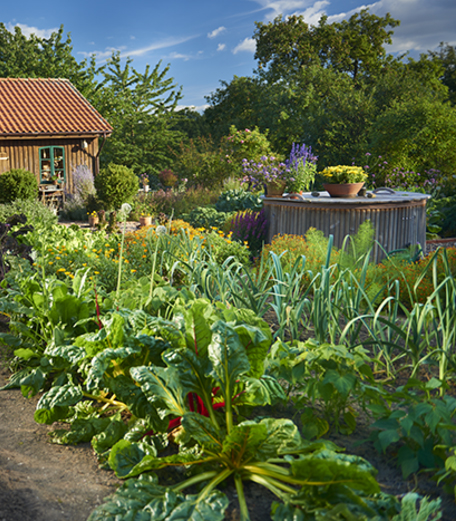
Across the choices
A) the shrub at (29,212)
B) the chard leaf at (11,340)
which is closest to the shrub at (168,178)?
the shrub at (29,212)

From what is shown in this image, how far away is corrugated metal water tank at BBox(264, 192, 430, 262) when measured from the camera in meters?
6.00

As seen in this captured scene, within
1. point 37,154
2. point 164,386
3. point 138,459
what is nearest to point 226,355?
point 164,386

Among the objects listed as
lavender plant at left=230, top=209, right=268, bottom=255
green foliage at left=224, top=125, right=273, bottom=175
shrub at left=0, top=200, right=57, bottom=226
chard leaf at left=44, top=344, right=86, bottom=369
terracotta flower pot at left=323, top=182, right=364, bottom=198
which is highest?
green foliage at left=224, top=125, right=273, bottom=175

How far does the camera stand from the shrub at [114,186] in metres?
12.7

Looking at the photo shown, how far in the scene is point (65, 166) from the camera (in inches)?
606

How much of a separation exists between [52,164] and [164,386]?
1478 centimetres

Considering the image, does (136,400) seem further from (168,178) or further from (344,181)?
(168,178)

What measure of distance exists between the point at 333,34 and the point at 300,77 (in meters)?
5.26

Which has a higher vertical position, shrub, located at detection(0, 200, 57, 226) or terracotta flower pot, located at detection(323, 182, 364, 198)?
terracotta flower pot, located at detection(323, 182, 364, 198)

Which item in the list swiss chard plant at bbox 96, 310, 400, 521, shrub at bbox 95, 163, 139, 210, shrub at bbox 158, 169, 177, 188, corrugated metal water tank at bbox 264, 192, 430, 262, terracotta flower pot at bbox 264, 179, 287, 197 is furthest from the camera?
shrub at bbox 158, 169, 177, 188

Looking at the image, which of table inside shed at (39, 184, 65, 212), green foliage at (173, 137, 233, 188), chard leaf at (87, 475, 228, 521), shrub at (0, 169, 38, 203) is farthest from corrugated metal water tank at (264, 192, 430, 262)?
table inside shed at (39, 184, 65, 212)

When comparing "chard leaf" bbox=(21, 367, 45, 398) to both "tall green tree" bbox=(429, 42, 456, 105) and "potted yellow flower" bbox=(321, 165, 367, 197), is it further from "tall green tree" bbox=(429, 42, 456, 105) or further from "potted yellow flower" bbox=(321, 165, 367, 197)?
"tall green tree" bbox=(429, 42, 456, 105)

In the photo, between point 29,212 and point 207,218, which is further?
point 29,212

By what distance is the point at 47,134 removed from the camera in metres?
14.6
